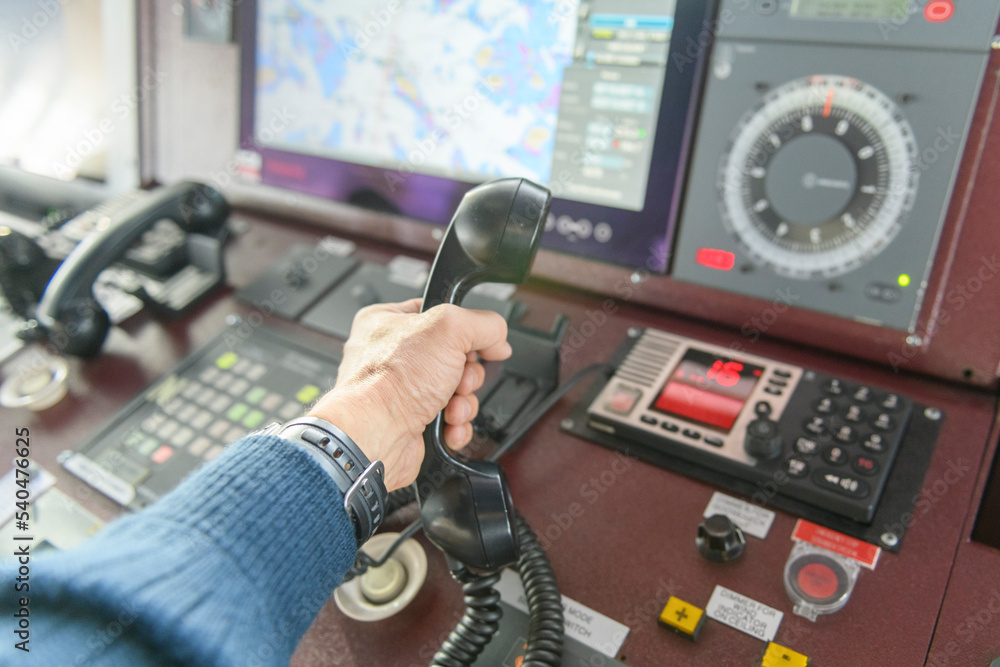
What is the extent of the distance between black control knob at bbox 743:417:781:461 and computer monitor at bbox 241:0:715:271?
1.23ft

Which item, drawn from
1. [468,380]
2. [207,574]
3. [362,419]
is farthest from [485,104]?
[207,574]

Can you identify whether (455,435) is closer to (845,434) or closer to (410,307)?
(410,307)

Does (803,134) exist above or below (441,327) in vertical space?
above

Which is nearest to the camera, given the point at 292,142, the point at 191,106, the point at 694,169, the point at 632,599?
the point at 632,599

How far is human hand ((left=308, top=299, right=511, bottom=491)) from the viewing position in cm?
75

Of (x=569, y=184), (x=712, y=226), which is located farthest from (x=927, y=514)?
(x=569, y=184)

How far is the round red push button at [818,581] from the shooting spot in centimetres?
73

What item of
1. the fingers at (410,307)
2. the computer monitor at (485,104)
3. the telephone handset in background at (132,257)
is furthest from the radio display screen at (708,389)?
the telephone handset in background at (132,257)

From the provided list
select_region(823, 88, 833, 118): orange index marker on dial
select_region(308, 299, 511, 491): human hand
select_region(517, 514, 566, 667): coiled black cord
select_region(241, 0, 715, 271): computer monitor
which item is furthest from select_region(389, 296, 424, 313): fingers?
select_region(823, 88, 833, 118): orange index marker on dial

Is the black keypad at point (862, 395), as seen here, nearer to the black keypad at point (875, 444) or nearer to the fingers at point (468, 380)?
the black keypad at point (875, 444)

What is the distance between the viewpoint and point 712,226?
1.11 m

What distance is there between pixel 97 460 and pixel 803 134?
1.09 m

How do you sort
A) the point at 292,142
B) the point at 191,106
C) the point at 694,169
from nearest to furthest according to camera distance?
1. the point at 694,169
2. the point at 292,142
3. the point at 191,106

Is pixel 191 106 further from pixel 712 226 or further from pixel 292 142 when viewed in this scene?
pixel 712 226
